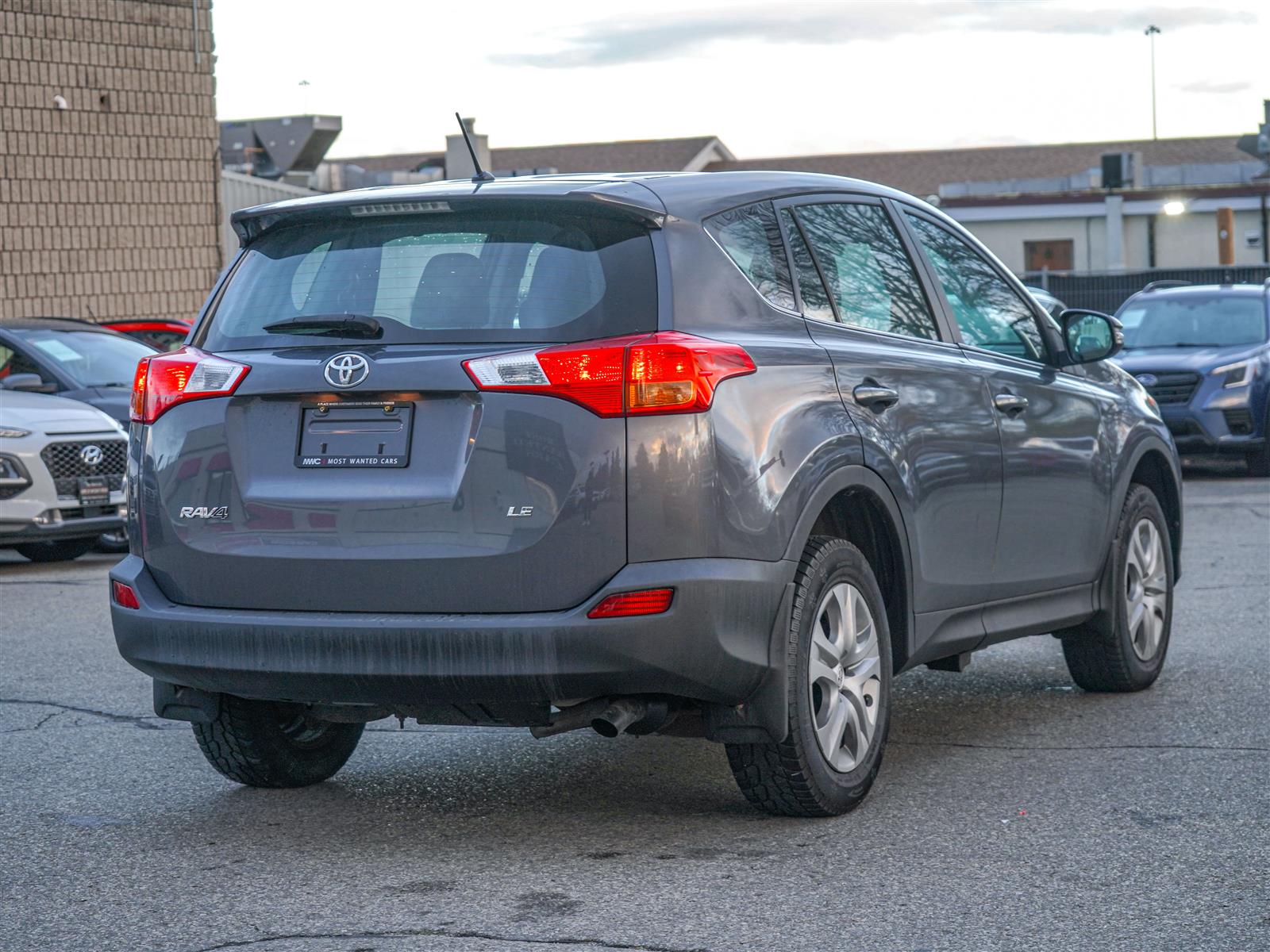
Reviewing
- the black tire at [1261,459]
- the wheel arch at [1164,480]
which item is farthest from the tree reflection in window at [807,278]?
the black tire at [1261,459]

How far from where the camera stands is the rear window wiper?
4789mm

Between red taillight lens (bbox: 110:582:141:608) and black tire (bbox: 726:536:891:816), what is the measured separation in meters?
1.64

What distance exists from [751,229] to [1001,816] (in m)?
1.76

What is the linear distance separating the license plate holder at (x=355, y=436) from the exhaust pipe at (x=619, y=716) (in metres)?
0.80

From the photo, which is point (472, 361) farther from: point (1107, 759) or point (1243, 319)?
point (1243, 319)

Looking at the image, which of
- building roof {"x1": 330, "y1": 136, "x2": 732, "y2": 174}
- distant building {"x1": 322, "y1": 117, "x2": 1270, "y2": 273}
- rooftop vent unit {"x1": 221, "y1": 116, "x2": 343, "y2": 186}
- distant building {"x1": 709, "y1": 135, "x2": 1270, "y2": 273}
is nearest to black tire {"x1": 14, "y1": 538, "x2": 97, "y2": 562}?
distant building {"x1": 322, "y1": 117, "x2": 1270, "y2": 273}

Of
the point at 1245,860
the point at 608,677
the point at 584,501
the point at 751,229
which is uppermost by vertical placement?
the point at 751,229

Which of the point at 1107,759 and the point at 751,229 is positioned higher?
the point at 751,229

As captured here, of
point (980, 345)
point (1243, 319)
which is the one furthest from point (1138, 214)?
point (980, 345)

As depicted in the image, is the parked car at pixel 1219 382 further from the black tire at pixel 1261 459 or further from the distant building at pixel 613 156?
the distant building at pixel 613 156

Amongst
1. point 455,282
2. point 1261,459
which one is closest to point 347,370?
point 455,282

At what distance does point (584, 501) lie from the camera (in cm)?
446

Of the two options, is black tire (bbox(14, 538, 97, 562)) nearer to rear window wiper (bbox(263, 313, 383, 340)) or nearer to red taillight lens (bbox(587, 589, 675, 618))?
rear window wiper (bbox(263, 313, 383, 340))

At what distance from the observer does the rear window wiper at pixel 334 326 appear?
4.79m
